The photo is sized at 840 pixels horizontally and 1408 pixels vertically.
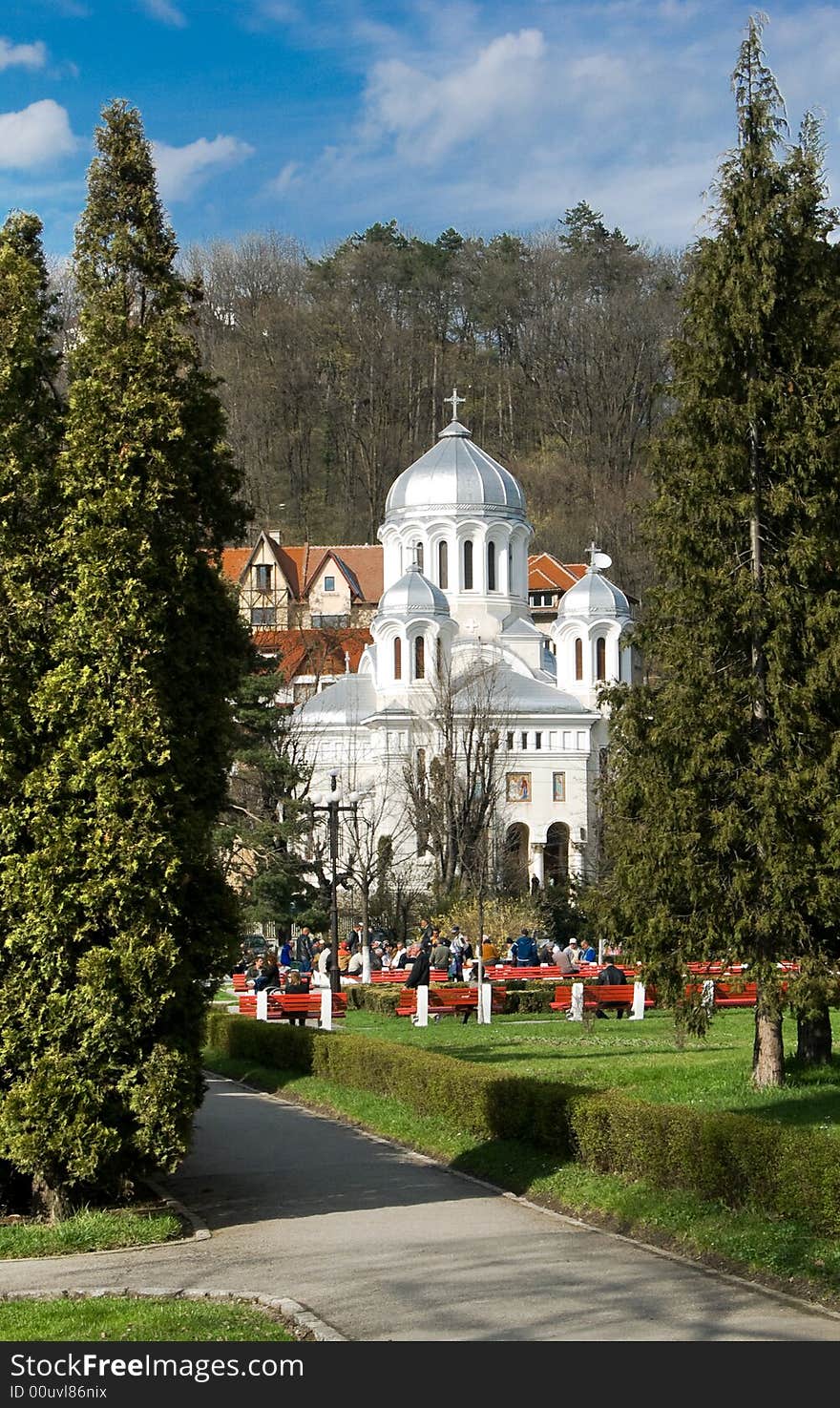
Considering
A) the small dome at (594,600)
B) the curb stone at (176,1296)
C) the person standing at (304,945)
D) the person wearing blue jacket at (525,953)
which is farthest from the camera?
the small dome at (594,600)

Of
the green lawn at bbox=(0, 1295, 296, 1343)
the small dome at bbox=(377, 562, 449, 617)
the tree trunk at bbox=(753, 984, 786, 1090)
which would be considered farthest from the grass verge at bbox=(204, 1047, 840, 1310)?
the small dome at bbox=(377, 562, 449, 617)

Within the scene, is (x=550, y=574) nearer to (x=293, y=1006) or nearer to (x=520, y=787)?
(x=520, y=787)

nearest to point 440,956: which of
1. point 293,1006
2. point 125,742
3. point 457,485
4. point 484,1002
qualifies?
point 484,1002

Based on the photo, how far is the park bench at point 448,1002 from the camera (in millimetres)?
29406

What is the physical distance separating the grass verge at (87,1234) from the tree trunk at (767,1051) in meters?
7.79

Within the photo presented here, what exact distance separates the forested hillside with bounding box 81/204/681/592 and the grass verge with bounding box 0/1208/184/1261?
86.8 metres

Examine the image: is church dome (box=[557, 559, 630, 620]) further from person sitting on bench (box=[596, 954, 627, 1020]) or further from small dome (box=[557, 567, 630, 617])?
person sitting on bench (box=[596, 954, 627, 1020])

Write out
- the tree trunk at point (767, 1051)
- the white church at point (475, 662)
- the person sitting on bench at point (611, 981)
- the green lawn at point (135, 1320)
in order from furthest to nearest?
the white church at point (475, 662) < the person sitting on bench at point (611, 981) < the tree trunk at point (767, 1051) < the green lawn at point (135, 1320)

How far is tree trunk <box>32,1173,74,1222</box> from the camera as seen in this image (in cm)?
1203

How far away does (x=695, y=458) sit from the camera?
1883 centimetres

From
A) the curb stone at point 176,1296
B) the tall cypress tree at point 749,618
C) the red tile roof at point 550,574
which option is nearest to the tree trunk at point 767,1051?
the tall cypress tree at point 749,618

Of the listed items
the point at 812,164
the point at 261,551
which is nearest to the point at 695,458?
the point at 812,164

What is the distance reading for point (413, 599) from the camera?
67500 millimetres

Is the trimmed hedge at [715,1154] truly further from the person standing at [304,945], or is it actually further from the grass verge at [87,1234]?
the person standing at [304,945]
